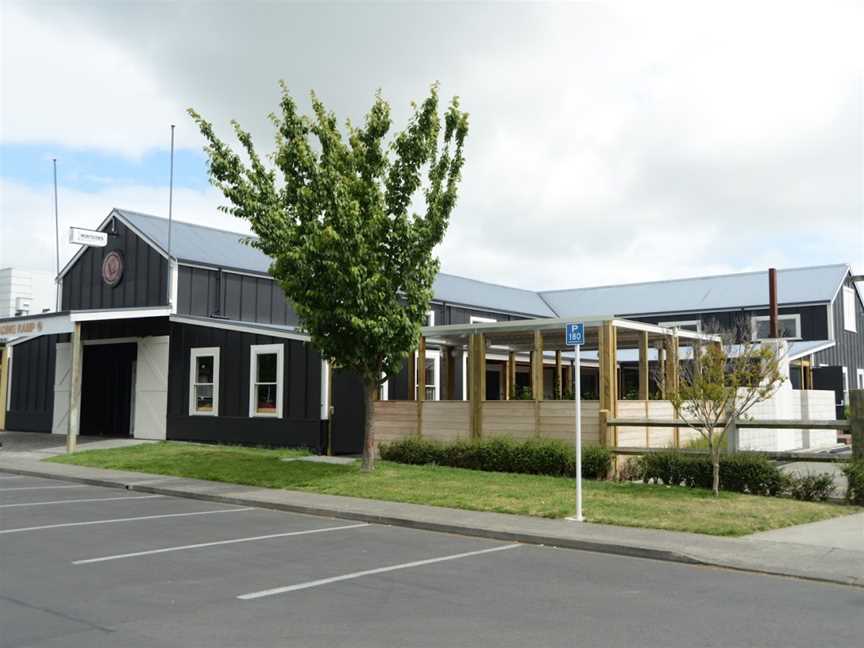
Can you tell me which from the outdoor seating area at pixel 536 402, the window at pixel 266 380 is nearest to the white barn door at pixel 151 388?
the window at pixel 266 380

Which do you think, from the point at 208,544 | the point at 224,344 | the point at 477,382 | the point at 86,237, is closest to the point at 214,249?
the point at 86,237

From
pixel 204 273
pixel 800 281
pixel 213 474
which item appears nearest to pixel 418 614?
pixel 213 474

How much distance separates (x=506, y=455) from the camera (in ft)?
57.8

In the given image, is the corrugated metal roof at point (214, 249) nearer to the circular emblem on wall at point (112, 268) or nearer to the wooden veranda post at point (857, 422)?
the circular emblem on wall at point (112, 268)

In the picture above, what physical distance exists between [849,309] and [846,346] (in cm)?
205

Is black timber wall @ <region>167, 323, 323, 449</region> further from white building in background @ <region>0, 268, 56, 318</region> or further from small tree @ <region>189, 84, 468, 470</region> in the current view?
white building in background @ <region>0, 268, 56, 318</region>

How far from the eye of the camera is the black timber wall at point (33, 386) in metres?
31.0

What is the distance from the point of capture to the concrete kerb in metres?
9.12

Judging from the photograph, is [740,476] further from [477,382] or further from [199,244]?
[199,244]

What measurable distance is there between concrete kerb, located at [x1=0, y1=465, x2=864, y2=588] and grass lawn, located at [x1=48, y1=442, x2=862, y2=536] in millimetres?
543

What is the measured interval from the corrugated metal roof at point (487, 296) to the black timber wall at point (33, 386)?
1479 cm

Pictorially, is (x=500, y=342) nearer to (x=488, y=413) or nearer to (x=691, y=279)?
(x=488, y=413)

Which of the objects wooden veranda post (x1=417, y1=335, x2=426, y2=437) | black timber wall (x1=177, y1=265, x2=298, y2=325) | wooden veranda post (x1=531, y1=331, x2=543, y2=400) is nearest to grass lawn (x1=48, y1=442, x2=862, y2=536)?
wooden veranda post (x1=417, y1=335, x2=426, y2=437)

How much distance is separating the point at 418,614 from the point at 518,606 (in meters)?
0.92
